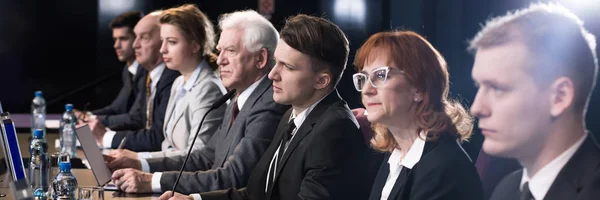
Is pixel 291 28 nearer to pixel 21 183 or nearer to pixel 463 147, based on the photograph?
pixel 463 147

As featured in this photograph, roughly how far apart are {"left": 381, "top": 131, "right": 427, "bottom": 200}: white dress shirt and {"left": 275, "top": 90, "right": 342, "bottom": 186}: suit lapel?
521 mm

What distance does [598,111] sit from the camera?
1360 mm

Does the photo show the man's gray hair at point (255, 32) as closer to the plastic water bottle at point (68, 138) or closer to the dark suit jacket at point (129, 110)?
the plastic water bottle at point (68, 138)

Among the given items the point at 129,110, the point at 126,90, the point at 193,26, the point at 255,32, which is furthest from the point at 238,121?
the point at 126,90

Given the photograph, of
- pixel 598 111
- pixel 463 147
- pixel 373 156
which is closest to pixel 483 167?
pixel 463 147

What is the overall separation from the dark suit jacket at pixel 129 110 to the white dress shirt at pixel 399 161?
3.11 m

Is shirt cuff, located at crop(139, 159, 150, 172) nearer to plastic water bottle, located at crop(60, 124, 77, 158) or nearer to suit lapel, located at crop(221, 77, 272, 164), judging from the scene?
suit lapel, located at crop(221, 77, 272, 164)

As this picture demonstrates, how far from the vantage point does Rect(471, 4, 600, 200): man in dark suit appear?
1350mm

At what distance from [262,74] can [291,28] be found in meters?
0.61

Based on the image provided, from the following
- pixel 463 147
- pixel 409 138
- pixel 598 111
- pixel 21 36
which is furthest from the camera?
Answer: pixel 21 36

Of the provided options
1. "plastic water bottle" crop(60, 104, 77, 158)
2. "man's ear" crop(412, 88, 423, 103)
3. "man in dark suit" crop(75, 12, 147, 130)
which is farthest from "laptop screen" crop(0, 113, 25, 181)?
"man in dark suit" crop(75, 12, 147, 130)

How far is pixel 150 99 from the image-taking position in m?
4.62

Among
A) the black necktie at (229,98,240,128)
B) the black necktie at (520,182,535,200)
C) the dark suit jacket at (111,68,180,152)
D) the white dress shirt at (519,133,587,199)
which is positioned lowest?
the dark suit jacket at (111,68,180,152)

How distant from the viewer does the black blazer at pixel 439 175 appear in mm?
1893
